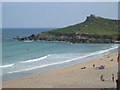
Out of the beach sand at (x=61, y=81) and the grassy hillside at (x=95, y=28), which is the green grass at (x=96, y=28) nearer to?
the grassy hillside at (x=95, y=28)

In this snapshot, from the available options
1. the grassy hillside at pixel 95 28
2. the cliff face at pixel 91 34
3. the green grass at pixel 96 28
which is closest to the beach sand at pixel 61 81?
the cliff face at pixel 91 34

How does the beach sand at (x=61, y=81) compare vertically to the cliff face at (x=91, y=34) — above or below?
below

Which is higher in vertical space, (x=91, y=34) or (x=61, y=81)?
(x=91, y=34)

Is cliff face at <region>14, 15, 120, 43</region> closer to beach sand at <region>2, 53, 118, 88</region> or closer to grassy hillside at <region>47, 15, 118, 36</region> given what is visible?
grassy hillside at <region>47, 15, 118, 36</region>

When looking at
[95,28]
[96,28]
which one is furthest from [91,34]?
[96,28]

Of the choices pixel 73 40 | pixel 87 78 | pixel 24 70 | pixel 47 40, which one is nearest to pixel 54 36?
pixel 47 40

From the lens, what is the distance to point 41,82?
A: 88.0 feet

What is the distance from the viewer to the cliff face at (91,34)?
313 feet

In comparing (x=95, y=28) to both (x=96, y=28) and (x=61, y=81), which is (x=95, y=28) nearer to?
(x=96, y=28)

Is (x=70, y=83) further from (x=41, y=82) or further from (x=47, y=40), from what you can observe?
(x=47, y=40)

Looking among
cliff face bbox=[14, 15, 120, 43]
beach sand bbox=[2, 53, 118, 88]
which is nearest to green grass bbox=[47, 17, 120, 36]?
cliff face bbox=[14, 15, 120, 43]

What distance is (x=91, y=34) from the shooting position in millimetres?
100750

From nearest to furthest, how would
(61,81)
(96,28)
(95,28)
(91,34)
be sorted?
(61,81) → (91,34) → (95,28) → (96,28)

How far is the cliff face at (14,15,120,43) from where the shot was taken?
95.2m
